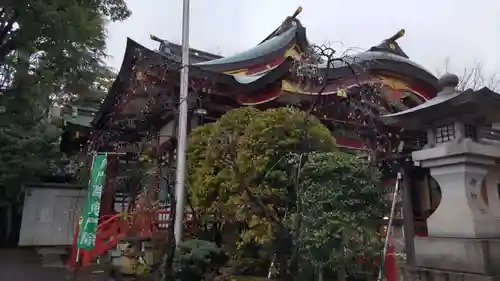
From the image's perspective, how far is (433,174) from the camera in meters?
6.41

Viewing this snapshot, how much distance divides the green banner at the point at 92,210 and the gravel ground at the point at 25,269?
9.61 feet

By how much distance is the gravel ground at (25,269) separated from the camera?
9899mm

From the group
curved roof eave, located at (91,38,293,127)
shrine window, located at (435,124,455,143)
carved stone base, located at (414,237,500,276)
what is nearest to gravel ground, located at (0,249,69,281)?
curved roof eave, located at (91,38,293,127)

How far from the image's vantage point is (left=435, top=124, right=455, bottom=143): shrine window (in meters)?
6.26

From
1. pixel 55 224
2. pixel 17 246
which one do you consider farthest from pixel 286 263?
pixel 17 246

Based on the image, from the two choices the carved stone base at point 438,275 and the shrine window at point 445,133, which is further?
the shrine window at point 445,133

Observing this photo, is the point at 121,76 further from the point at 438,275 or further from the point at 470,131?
the point at 438,275

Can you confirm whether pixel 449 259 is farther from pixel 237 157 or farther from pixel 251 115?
pixel 251 115

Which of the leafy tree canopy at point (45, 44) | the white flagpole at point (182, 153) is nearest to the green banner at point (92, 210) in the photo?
the white flagpole at point (182, 153)

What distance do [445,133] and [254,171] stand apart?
314 cm

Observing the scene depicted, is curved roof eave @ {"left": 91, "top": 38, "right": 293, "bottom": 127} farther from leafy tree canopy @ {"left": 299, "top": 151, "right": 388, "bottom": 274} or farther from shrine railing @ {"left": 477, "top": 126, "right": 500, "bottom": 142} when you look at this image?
shrine railing @ {"left": 477, "top": 126, "right": 500, "bottom": 142}

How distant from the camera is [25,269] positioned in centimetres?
1122

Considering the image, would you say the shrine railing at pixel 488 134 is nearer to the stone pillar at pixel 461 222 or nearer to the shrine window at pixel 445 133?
the stone pillar at pixel 461 222

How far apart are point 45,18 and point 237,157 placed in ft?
16.7
